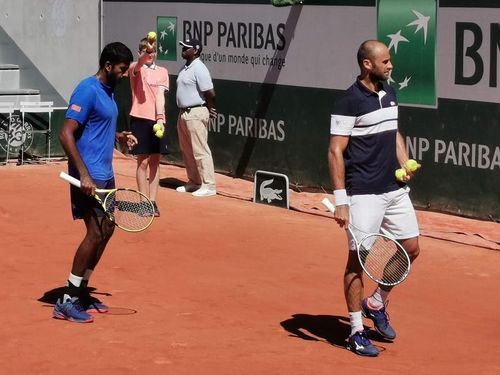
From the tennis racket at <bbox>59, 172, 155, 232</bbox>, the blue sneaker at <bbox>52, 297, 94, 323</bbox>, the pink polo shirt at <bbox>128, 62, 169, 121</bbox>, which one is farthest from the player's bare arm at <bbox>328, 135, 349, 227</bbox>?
the pink polo shirt at <bbox>128, 62, 169, 121</bbox>

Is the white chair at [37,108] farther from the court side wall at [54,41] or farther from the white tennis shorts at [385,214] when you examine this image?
the white tennis shorts at [385,214]

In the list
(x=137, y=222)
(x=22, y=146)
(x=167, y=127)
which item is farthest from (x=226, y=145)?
(x=137, y=222)

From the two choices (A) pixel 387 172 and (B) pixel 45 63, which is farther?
(B) pixel 45 63

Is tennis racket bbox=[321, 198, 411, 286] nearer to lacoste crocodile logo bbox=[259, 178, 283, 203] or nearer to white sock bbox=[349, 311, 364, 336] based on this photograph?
white sock bbox=[349, 311, 364, 336]

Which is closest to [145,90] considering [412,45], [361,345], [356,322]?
[412,45]

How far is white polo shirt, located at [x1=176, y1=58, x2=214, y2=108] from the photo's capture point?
14.4 meters

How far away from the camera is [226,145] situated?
16328mm

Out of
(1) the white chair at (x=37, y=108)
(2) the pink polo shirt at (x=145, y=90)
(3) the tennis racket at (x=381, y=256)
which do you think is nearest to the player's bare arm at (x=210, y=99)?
(2) the pink polo shirt at (x=145, y=90)

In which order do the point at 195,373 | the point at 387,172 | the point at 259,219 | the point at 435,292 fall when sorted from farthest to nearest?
the point at 259,219
the point at 435,292
the point at 387,172
the point at 195,373

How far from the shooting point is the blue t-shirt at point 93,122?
8.32m

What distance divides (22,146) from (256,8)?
3990 millimetres

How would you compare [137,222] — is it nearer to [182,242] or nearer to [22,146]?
[182,242]

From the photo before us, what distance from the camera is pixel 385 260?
313 inches

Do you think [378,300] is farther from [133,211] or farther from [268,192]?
[268,192]
